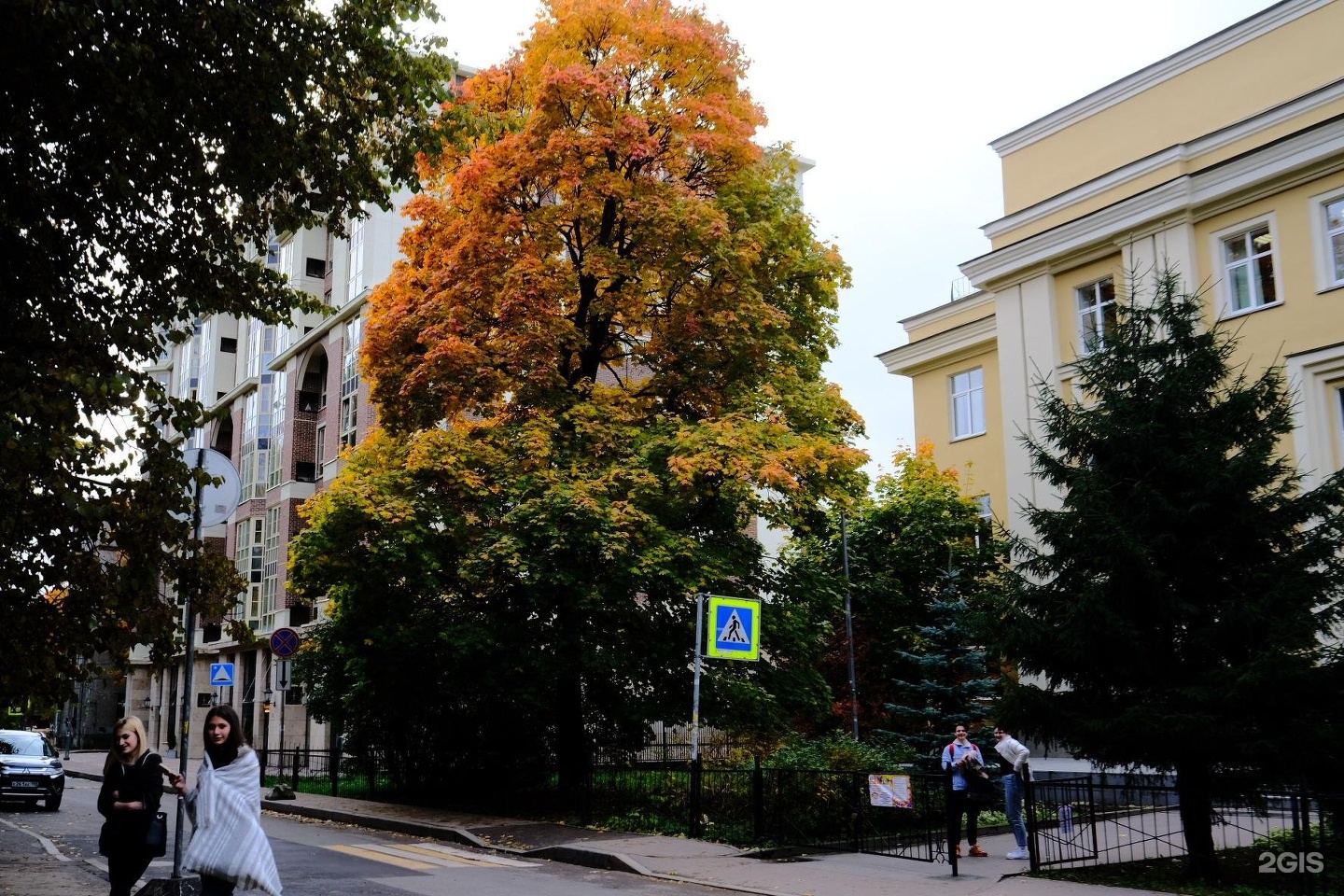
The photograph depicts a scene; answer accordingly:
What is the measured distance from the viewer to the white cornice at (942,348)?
34.3m

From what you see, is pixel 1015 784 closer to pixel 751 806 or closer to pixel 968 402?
pixel 751 806

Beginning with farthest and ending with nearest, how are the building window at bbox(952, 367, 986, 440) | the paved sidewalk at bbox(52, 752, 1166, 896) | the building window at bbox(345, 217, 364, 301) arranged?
the building window at bbox(345, 217, 364, 301), the building window at bbox(952, 367, 986, 440), the paved sidewalk at bbox(52, 752, 1166, 896)

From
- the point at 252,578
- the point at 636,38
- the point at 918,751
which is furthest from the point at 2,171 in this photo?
the point at 252,578

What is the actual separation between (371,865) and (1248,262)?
65.3ft

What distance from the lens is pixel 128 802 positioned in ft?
29.7

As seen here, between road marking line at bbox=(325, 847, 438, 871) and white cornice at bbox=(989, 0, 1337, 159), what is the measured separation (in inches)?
876

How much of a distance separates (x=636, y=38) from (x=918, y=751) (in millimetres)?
16380

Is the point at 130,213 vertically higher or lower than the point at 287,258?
lower

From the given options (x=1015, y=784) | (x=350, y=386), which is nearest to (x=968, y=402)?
(x=1015, y=784)

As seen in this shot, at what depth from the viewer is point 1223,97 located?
2545 centimetres

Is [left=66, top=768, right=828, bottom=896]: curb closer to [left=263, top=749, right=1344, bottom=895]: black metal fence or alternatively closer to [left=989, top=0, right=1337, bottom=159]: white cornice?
[left=263, top=749, right=1344, bottom=895]: black metal fence

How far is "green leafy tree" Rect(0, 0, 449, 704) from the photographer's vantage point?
10.6 m

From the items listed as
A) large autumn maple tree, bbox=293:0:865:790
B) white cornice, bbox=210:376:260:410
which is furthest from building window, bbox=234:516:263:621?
large autumn maple tree, bbox=293:0:865:790

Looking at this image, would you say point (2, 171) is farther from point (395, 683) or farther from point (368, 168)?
point (395, 683)
